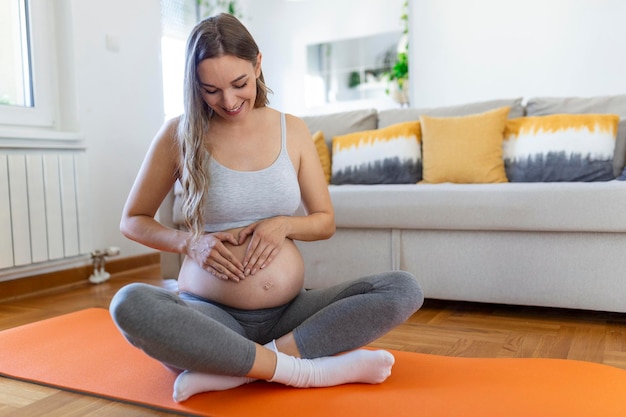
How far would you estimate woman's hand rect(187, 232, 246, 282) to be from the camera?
4.19 feet

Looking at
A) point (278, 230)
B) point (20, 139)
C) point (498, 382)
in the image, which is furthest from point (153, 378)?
point (20, 139)

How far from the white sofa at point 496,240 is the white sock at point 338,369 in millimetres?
977

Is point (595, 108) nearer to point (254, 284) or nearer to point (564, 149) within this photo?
point (564, 149)

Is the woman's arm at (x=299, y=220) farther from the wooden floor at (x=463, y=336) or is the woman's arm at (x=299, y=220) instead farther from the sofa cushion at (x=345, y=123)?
the sofa cushion at (x=345, y=123)

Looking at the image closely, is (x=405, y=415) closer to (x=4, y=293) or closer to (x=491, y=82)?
(x=4, y=293)

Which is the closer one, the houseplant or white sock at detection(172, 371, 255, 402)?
white sock at detection(172, 371, 255, 402)

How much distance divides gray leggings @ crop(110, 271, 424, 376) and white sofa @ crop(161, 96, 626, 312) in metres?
0.93

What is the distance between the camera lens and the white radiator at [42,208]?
2633mm

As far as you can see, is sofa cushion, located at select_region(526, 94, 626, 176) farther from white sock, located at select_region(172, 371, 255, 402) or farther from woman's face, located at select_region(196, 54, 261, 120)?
white sock, located at select_region(172, 371, 255, 402)

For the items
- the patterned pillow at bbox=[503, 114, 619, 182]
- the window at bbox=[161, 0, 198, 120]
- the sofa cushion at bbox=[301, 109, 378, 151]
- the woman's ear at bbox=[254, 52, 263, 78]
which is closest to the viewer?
the woman's ear at bbox=[254, 52, 263, 78]

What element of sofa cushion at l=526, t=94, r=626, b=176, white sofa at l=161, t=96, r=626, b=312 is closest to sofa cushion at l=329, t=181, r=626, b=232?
white sofa at l=161, t=96, r=626, b=312

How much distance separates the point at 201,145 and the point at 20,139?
1802 mm

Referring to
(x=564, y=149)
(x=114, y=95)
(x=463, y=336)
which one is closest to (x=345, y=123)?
(x=564, y=149)

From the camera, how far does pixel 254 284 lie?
1.33 metres
